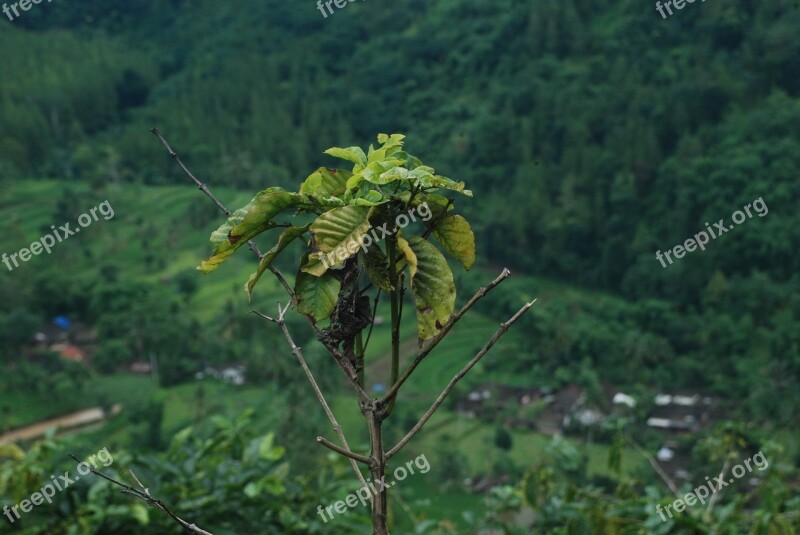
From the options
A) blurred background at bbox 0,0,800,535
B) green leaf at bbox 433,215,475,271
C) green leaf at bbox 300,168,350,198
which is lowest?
blurred background at bbox 0,0,800,535

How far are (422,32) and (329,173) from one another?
3316cm

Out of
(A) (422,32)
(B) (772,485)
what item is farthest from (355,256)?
(A) (422,32)

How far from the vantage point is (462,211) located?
2077cm

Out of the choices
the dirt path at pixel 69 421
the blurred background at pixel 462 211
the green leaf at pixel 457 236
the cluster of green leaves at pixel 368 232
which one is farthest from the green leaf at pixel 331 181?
the dirt path at pixel 69 421

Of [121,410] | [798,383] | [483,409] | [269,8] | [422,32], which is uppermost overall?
[269,8]

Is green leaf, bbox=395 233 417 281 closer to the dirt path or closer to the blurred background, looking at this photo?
the blurred background

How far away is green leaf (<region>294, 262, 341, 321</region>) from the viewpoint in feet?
2.82

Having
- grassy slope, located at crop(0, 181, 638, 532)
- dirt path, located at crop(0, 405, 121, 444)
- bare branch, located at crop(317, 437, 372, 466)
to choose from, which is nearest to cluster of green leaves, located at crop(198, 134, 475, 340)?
bare branch, located at crop(317, 437, 372, 466)

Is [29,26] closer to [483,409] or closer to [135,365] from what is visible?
[135,365]

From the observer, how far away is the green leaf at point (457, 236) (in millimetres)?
906

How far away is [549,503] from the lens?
2096 millimetres

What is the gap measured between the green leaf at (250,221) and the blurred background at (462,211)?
10.6m

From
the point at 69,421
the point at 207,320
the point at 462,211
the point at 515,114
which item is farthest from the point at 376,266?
the point at 515,114

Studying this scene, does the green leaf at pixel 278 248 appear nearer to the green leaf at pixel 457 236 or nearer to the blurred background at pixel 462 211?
the green leaf at pixel 457 236
